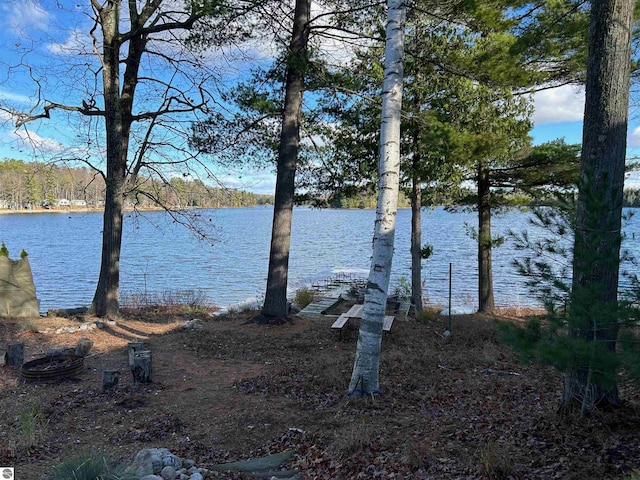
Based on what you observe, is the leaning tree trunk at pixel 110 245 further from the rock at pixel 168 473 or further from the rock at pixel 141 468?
the rock at pixel 168 473

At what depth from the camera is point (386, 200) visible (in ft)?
16.6

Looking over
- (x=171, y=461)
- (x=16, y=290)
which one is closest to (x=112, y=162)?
(x=16, y=290)

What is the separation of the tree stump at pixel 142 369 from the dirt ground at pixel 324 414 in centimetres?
11

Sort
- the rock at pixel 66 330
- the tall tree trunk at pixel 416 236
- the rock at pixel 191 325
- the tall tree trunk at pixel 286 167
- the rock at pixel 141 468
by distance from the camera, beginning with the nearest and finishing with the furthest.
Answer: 1. the rock at pixel 141 468
2. the rock at pixel 66 330
3. the tall tree trunk at pixel 286 167
4. the rock at pixel 191 325
5. the tall tree trunk at pixel 416 236

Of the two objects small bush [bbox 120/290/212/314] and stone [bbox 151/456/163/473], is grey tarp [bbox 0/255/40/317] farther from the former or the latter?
stone [bbox 151/456/163/473]

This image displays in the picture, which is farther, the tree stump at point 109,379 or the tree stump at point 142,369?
the tree stump at point 142,369

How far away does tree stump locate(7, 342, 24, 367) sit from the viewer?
666 cm

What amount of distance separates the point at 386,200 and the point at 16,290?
9.23 m

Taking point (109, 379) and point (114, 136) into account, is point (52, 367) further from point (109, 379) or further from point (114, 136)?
point (114, 136)

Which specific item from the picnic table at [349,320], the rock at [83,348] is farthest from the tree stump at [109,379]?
the picnic table at [349,320]

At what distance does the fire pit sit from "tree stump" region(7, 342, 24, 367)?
1.43 feet

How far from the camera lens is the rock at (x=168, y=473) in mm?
3414

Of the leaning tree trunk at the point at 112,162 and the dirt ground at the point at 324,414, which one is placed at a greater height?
the leaning tree trunk at the point at 112,162


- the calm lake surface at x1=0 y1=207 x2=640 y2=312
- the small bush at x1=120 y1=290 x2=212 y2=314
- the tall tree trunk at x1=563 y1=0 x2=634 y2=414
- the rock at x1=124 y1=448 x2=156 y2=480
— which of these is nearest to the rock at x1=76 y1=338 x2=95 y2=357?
the calm lake surface at x1=0 y1=207 x2=640 y2=312
